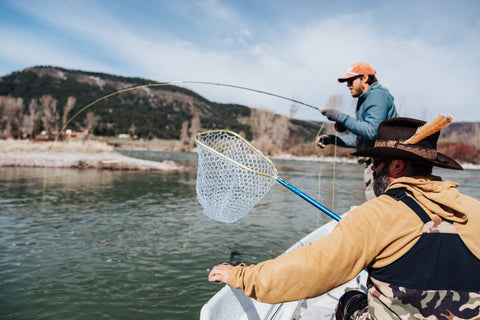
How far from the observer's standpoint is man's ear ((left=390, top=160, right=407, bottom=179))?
1737 millimetres

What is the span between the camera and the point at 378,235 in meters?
1.42

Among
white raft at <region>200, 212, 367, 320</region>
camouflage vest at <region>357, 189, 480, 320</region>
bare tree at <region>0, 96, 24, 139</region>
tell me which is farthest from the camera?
bare tree at <region>0, 96, 24, 139</region>

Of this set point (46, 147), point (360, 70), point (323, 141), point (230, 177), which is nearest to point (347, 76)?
point (360, 70)

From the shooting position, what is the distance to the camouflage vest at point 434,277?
1407 millimetres

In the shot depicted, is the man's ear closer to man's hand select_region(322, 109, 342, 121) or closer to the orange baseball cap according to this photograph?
man's hand select_region(322, 109, 342, 121)

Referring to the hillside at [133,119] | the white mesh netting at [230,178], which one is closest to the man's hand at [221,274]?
the white mesh netting at [230,178]

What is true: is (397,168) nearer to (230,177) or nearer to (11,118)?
(230,177)

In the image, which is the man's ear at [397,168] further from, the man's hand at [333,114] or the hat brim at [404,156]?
the man's hand at [333,114]

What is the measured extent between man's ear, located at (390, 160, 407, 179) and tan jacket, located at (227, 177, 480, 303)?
0.62 feet

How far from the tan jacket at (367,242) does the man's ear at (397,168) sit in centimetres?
19

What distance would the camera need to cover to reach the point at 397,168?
1.77 metres

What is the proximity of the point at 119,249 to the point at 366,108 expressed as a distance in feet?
17.9

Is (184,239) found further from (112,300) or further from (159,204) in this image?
(159,204)

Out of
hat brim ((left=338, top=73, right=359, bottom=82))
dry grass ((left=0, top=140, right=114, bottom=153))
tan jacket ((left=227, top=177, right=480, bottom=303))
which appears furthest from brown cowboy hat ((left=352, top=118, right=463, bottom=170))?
dry grass ((left=0, top=140, right=114, bottom=153))
